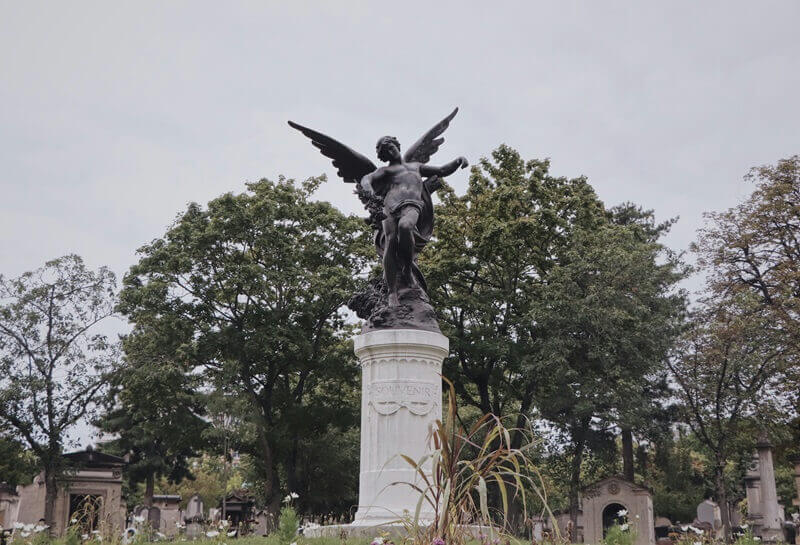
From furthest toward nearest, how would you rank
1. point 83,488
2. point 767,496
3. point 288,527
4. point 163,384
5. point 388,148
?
point 83,488 < point 163,384 < point 767,496 < point 388,148 < point 288,527

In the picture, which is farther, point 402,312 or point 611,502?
point 611,502

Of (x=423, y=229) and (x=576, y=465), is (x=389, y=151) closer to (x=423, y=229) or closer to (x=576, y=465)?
(x=423, y=229)

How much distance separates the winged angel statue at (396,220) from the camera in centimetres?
1165

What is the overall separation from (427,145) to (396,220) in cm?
211

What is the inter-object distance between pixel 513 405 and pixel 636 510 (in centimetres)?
627

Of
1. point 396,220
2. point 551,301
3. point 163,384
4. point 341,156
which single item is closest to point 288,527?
point 396,220

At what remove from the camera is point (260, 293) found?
26.5 m

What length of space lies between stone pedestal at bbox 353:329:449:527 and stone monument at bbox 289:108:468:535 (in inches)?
0.5

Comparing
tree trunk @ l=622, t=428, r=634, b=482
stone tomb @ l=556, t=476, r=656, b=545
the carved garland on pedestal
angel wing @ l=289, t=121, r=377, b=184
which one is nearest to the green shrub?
the carved garland on pedestal

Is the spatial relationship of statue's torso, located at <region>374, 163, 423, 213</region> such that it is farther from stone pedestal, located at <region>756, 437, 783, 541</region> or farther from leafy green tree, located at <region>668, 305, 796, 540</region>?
stone pedestal, located at <region>756, 437, 783, 541</region>

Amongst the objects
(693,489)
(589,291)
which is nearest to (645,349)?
(589,291)

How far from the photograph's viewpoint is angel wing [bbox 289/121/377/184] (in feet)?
42.8

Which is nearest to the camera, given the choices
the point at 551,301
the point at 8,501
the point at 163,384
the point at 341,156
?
the point at 341,156

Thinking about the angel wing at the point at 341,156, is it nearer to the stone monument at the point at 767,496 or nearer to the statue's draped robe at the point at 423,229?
the statue's draped robe at the point at 423,229
